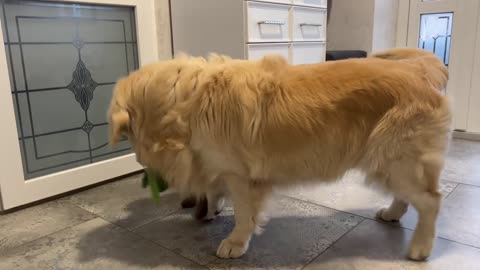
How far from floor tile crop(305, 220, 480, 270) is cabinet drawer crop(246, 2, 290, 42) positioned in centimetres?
108

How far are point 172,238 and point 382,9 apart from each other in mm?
2448

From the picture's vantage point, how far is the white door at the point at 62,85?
179 cm

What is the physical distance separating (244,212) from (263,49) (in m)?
1.00

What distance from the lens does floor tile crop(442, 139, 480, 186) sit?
2.11 meters

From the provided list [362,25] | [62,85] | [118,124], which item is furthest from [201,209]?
[362,25]

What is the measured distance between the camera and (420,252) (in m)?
1.34

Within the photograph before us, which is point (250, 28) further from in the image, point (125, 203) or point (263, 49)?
point (125, 203)

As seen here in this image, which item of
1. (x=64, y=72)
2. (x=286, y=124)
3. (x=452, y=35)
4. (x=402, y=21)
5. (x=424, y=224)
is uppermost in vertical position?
(x=402, y=21)

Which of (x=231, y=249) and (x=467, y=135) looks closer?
(x=231, y=249)

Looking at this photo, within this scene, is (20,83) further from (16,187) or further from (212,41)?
(212,41)

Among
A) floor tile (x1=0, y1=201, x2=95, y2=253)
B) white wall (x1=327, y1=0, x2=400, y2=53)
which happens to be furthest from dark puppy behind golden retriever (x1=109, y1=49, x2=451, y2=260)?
white wall (x1=327, y1=0, x2=400, y2=53)

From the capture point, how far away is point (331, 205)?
1.82m

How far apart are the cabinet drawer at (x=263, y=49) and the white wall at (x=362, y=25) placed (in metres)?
1.09

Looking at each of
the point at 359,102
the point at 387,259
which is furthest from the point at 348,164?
the point at 387,259
